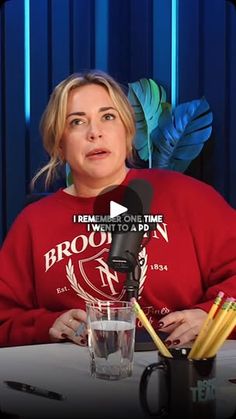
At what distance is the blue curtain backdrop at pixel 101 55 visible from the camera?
145 cm

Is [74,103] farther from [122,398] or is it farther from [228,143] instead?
[122,398]

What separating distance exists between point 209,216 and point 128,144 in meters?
0.23

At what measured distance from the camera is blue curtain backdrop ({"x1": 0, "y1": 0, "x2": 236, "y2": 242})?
1.45m

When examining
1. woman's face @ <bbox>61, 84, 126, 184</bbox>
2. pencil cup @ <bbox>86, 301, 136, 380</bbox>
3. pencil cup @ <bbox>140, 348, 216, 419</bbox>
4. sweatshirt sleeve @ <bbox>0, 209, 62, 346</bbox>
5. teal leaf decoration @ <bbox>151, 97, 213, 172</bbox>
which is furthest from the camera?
teal leaf decoration @ <bbox>151, 97, 213, 172</bbox>

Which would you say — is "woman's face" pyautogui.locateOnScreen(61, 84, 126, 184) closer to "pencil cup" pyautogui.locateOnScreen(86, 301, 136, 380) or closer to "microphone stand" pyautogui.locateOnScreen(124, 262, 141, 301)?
"microphone stand" pyautogui.locateOnScreen(124, 262, 141, 301)

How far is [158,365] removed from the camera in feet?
Answer: 2.43

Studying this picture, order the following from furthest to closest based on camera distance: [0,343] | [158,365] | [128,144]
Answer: [128,144] < [0,343] < [158,365]

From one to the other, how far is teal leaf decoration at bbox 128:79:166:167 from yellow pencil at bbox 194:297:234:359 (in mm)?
729

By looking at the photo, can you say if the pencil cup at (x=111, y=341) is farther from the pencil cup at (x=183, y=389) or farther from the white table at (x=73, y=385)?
the pencil cup at (x=183, y=389)

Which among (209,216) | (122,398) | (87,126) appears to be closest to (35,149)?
(87,126)

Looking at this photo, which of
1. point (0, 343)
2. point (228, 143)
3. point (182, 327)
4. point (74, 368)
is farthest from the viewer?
point (228, 143)

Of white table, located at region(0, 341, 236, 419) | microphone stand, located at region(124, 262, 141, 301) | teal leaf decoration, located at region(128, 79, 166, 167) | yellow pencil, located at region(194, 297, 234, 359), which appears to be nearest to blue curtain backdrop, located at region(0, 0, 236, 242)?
teal leaf decoration, located at region(128, 79, 166, 167)

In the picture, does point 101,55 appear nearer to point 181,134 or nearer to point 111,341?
point 181,134

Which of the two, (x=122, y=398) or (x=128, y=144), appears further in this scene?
(x=128, y=144)
